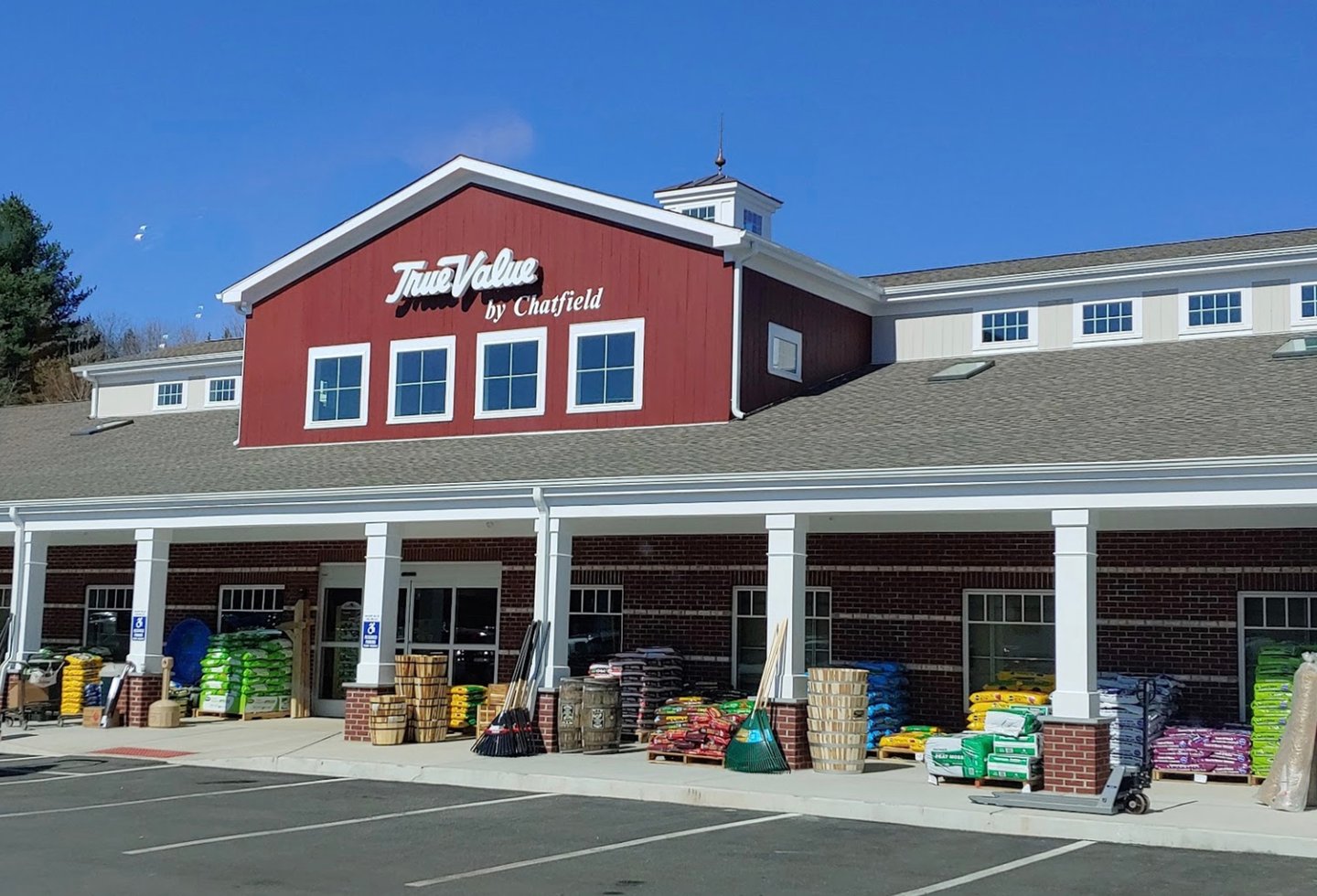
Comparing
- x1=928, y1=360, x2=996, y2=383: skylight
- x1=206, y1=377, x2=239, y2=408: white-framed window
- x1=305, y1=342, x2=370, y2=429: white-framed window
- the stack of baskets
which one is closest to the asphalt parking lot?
the stack of baskets

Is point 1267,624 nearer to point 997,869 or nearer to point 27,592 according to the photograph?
point 997,869

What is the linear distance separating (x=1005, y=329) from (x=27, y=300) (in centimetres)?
5190

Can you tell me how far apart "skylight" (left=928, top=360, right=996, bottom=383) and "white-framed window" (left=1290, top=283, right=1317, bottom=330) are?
14.6ft

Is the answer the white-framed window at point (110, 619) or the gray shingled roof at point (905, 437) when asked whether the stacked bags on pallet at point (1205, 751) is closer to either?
the gray shingled roof at point (905, 437)

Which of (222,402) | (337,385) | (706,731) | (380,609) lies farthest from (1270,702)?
(222,402)

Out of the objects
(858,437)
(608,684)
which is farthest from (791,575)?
(608,684)

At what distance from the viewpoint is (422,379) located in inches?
966

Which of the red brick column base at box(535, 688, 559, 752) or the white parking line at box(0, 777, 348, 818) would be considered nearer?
the white parking line at box(0, 777, 348, 818)

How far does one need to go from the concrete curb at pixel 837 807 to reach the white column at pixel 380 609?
2.03 m

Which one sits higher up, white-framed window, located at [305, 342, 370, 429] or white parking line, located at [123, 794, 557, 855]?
white-framed window, located at [305, 342, 370, 429]

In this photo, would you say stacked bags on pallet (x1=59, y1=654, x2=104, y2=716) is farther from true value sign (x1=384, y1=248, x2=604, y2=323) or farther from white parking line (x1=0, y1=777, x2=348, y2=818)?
white parking line (x1=0, y1=777, x2=348, y2=818)

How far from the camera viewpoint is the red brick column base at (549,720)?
19.8 meters

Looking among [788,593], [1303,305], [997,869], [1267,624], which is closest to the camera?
[997,869]

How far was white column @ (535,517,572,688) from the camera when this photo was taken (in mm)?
19781
